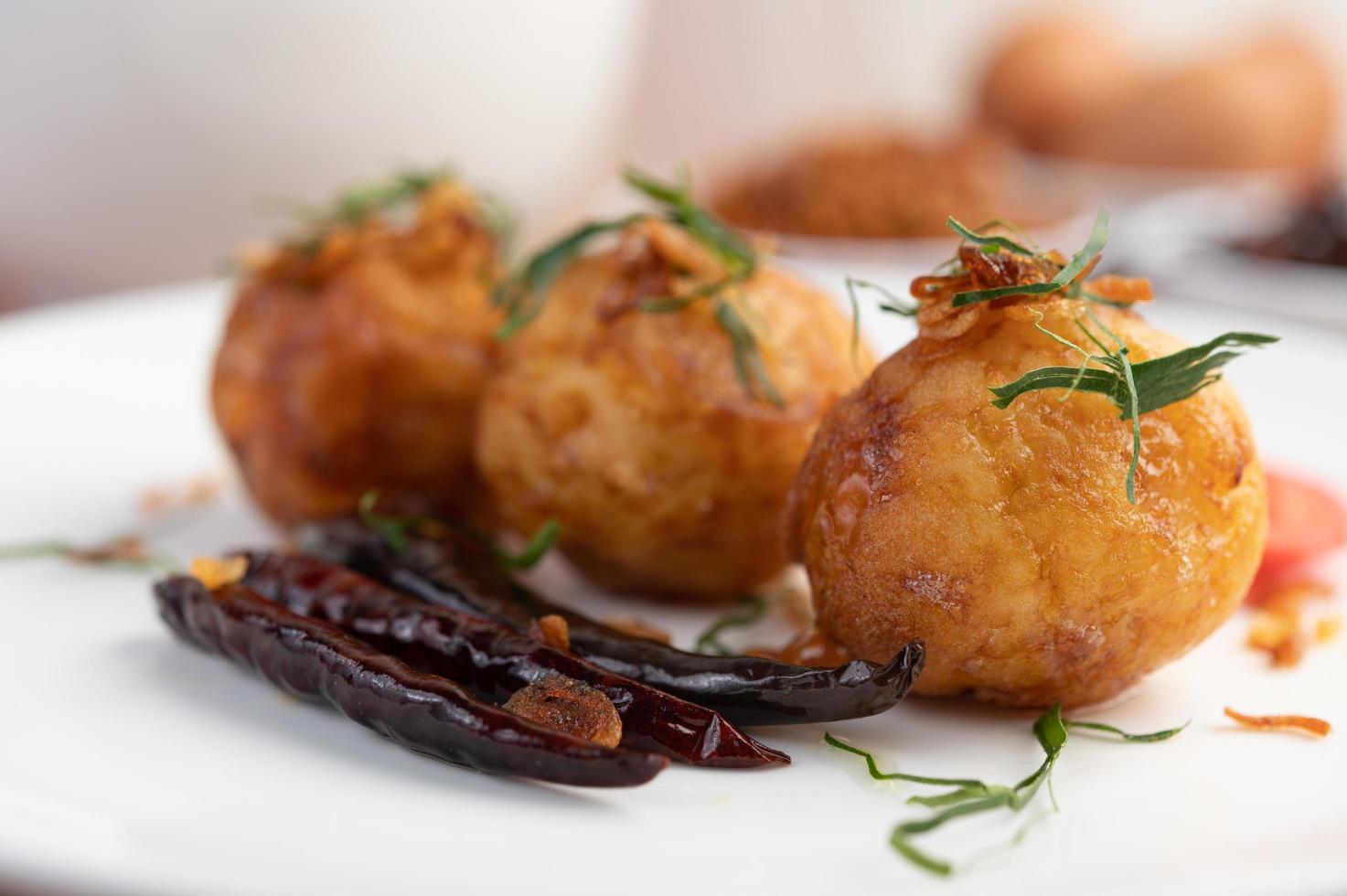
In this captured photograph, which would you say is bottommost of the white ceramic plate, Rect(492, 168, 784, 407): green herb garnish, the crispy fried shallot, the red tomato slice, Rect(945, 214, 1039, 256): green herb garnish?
the white ceramic plate

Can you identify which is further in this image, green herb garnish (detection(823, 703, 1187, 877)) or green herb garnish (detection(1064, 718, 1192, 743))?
green herb garnish (detection(1064, 718, 1192, 743))

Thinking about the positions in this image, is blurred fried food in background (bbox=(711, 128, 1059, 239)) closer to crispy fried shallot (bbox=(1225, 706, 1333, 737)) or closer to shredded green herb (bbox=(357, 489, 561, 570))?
shredded green herb (bbox=(357, 489, 561, 570))

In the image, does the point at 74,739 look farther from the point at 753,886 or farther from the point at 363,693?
the point at 753,886

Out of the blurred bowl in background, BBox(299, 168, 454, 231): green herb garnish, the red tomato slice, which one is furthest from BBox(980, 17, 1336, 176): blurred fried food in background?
BBox(299, 168, 454, 231): green herb garnish

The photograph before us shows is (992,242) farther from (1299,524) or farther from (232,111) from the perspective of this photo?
(232,111)

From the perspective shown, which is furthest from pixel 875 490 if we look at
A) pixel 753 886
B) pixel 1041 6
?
pixel 1041 6

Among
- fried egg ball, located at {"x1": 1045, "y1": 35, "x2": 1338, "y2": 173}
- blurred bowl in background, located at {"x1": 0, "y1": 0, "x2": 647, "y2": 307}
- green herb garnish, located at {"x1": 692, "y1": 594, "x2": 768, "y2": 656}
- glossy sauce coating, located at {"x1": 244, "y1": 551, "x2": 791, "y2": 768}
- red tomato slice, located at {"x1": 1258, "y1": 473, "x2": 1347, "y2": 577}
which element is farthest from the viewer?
fried egg ball, located at {"x1": 1045, "y1": 35, "x2": 1338, "y2": 173}
